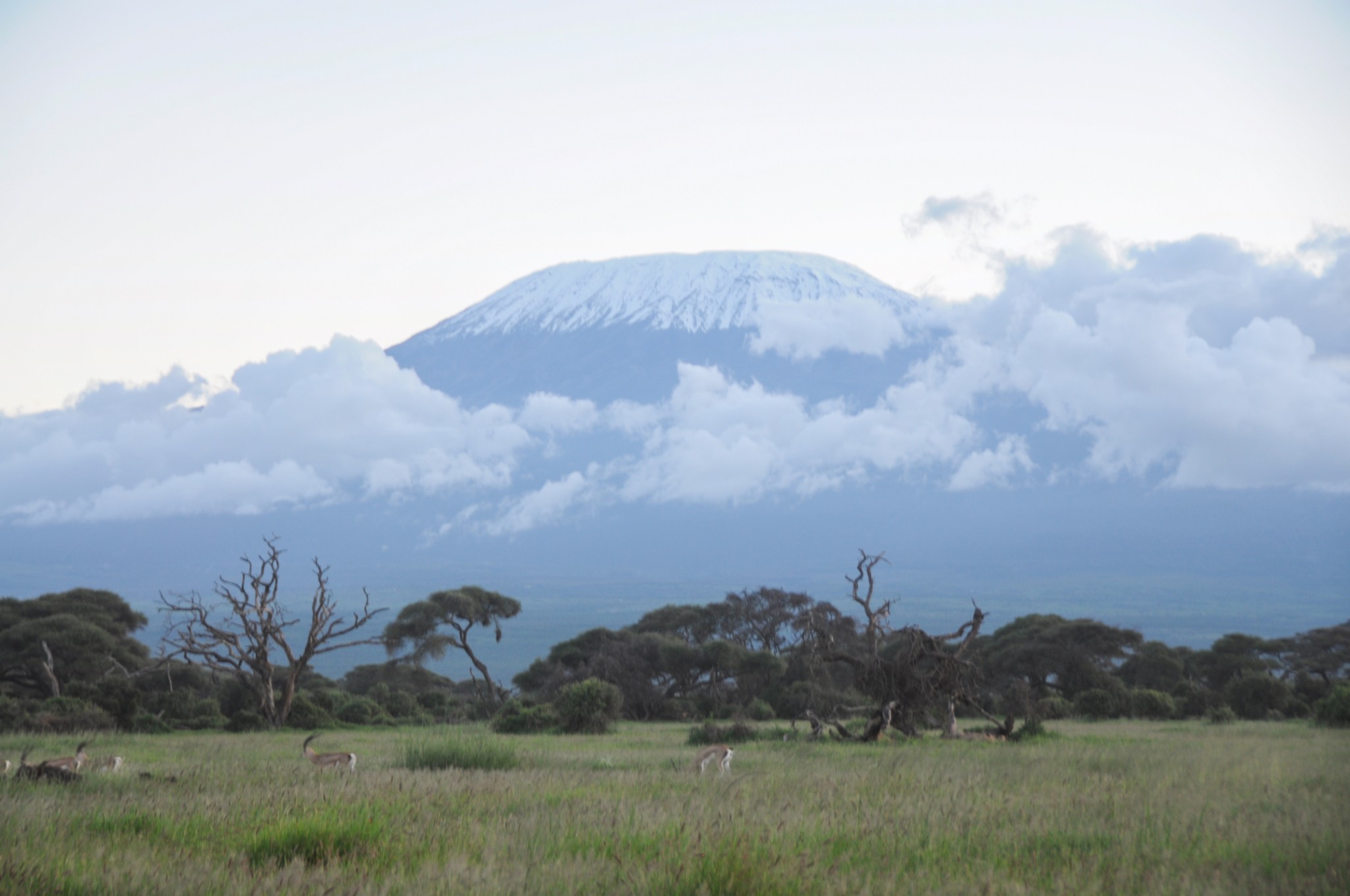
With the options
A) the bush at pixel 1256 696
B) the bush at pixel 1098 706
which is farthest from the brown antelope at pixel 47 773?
the bush at pixel 1256 696

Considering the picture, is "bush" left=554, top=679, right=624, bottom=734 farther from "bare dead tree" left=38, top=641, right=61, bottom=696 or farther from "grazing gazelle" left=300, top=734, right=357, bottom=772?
"grazing gazelle" left=300, top=734, right=357, bottom=772

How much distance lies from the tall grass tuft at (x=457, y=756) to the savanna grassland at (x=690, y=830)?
90 cm

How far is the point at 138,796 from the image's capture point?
7137 millimetres

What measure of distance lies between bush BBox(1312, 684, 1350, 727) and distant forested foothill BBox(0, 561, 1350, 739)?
2.0 inches

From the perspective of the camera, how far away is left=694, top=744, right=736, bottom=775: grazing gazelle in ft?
33.1

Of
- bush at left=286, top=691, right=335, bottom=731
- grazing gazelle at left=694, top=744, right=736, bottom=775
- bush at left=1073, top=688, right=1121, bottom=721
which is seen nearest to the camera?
grazing gazelle at left=694, top=744, right=736, bottom=775

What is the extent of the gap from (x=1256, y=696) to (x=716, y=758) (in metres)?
25.1

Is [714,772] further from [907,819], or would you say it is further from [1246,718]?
[1246,718]

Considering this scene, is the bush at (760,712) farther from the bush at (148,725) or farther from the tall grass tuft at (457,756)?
the tall grass tuft at (457,756)

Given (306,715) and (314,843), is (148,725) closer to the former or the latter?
(306,715)

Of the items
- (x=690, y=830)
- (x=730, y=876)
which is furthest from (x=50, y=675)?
(x=730, y=876)

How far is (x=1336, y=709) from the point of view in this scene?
19.8 m

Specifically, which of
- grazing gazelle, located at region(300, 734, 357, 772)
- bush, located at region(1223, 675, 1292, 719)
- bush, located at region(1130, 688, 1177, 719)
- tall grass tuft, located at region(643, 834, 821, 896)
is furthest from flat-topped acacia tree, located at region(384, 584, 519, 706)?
tall grass tuft, located at region(643, 834, 821, 896)

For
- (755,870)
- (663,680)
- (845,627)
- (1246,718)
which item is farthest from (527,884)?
(845,627)
